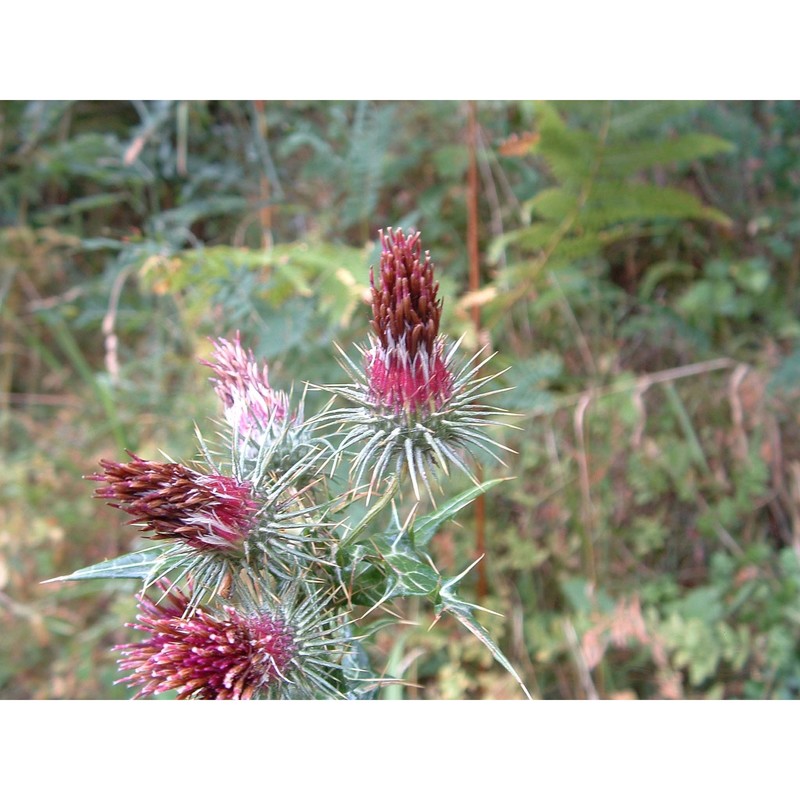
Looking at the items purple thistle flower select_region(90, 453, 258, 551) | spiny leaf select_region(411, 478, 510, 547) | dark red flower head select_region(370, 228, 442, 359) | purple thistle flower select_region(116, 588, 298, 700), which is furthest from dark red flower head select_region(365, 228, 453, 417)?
purple thistle flower select_region(116, 588, 298, 700)

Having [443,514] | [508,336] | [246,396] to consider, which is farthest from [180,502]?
[508,336]

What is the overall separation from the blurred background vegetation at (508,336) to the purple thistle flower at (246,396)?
117 cm

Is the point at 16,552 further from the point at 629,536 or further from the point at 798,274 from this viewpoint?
the point at 798,274

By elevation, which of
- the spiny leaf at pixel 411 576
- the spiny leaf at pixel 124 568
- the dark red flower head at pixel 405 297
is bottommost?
the spiny leaf at pixel 411 576

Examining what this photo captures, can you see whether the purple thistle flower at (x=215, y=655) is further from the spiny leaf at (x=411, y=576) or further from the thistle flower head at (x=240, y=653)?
the spiny leaf at (x=411, y=576)

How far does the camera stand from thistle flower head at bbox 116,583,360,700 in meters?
1.02

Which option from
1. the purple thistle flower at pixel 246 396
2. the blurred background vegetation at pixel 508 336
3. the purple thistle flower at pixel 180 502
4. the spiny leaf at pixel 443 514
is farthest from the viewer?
the blurred background vegetation at pixel 508 336

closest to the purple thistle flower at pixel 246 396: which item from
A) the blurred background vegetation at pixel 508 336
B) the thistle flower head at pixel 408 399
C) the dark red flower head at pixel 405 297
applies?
the thistle flower head at pixel 408 399

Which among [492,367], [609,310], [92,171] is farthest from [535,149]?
[92,171]

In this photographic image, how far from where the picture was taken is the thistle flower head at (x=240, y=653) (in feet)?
3.36

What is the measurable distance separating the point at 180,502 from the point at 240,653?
24cm

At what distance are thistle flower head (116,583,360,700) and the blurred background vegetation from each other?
57.6 inches

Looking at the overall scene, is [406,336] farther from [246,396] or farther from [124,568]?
[124,568]

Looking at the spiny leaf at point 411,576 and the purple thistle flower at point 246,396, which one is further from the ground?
the purple thistle flower at point 246,396
